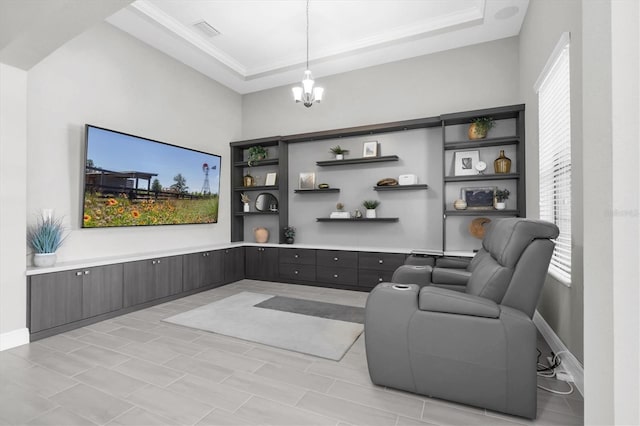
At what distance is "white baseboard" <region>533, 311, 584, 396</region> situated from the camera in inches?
81.7

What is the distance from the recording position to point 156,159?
14.3 feet

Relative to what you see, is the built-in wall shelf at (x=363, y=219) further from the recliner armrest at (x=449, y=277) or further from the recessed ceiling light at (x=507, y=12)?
the recessed ceiling light at (x=507, y=12)

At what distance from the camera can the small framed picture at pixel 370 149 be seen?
5047 millimetres

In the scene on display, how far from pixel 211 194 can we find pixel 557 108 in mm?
4681

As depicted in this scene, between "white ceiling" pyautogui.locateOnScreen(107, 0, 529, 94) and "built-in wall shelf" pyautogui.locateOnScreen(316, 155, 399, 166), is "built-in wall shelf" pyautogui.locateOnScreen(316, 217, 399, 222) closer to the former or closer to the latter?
"built-in wall shelf" pyautogui.locateOnScreen(316, 155, 399, 166)

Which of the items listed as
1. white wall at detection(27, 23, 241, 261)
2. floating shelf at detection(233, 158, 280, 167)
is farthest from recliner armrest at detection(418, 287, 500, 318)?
floating shelf at detection(233, 158, 280, 167)

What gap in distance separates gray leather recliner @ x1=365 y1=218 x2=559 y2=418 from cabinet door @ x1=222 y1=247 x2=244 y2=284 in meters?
3.64

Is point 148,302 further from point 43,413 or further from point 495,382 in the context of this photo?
point 495,382

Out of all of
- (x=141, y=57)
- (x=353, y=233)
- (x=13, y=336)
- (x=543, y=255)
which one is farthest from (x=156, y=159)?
(x=543, y=255)

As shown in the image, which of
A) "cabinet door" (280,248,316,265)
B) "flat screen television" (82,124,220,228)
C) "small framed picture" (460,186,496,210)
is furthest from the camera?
"cabinet door" (280,248,316,265)

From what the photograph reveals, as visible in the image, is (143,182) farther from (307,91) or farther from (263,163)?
(307,91)

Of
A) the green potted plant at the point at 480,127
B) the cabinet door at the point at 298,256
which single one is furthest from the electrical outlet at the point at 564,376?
the cabinet door at the point at 298,256

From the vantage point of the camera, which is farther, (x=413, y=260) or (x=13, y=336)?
(x=413, y=260)

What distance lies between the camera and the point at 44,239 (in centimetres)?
317
